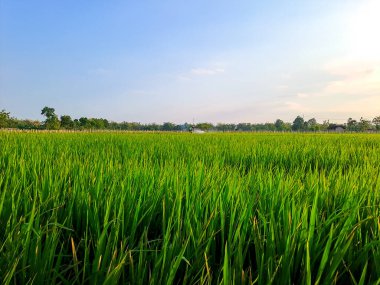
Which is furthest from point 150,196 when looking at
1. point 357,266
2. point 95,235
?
point 357,266

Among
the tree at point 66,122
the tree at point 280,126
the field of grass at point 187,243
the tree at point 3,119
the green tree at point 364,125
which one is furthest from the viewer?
the tree at point 280,126

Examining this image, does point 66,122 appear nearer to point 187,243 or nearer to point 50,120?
point 50,120

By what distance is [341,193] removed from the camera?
192 centimetres

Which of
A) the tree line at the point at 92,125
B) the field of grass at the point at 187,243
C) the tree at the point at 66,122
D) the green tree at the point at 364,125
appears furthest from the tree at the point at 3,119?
the green tree at the point at 364,125

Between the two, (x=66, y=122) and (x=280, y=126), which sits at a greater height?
(x=66, y=122)

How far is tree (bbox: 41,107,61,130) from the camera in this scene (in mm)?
70700

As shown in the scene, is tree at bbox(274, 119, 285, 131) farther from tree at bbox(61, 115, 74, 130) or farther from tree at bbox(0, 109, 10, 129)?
tree at bbox(0, 109, 10, 129)

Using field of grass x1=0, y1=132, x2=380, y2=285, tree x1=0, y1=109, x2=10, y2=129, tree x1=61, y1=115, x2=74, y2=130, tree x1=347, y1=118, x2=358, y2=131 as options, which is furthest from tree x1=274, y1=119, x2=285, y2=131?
field of grass x1=0, y1=132, x2=380, y2=285

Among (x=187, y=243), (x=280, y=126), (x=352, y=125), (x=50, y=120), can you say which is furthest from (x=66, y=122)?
(x=352, y=125)

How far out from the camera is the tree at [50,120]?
2783 inches

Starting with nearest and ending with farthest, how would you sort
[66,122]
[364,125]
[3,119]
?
[3,119]
[66,122]
[364,125]

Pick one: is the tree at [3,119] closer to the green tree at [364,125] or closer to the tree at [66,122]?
the tree at [66,122]

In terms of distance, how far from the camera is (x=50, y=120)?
71.3 m

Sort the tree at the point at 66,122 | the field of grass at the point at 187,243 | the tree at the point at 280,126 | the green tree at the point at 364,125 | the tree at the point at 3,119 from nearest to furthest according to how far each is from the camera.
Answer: the field of grass at the point at 187,243 → the tree at the point at 3,119 → the tree at the point at 66,122 → the green tree at the point at 364,125 → the tree at the point at 280,126
